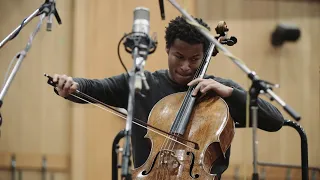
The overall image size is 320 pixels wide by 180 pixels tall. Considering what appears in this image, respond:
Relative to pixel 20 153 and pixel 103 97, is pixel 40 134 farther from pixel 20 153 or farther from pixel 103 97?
pixel 103 97

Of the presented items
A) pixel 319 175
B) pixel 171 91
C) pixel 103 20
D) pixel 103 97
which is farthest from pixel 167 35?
pixel 319 175

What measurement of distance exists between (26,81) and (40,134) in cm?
38

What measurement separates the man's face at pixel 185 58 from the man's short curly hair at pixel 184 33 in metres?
0.02

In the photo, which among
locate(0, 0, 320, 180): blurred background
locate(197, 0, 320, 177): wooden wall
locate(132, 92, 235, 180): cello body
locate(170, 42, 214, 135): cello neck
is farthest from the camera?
locate(197, 0, 320, 177): wooden wall

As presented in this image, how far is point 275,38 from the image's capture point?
3752 millimetres

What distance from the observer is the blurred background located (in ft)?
11.5

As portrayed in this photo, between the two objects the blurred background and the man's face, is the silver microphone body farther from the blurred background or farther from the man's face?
the blurred background

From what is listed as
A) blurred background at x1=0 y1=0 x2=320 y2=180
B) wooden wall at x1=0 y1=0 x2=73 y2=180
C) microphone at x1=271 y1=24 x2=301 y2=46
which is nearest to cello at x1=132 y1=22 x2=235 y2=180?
blurred background at x1=0 y1=0 x2=320 y2=180

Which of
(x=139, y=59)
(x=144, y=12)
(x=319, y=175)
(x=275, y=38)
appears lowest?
(x=319, y=175)

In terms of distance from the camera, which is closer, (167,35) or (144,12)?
(144,12)

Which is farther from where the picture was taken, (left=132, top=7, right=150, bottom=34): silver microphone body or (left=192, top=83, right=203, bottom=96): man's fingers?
(left=192, top=83, right=203, bottom=96): man's fingers

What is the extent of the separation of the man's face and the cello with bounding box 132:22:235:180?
5 cm

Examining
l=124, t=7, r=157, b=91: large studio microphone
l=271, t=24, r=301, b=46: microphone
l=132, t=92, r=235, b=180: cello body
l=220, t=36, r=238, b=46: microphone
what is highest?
l=271, t=24, r=301, b=46: microphone

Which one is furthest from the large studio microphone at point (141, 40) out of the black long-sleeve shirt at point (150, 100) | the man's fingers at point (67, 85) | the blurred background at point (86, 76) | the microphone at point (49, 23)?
the blurred background at point (86, 76)
